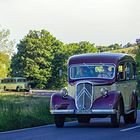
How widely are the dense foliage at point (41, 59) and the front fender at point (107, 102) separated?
285 ft

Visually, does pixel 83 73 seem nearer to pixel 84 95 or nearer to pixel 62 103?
pixel 84 95

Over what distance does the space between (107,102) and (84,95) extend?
89cm

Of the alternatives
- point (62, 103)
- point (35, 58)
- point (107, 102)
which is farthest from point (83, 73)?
point (35, 58)

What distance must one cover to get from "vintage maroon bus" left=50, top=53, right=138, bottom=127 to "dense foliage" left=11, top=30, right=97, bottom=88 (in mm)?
84878

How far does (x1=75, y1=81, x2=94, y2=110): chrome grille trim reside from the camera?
21109mm

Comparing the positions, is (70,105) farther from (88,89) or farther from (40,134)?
(40,134)

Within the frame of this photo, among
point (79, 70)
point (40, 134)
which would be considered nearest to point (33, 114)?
point (79, 70)

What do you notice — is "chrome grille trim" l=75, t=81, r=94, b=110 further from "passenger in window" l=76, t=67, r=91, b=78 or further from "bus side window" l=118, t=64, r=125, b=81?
"bus side window" l=118, t=64, r=125, b=81

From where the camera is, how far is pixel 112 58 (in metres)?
22.9

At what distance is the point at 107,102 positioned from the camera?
2092cm

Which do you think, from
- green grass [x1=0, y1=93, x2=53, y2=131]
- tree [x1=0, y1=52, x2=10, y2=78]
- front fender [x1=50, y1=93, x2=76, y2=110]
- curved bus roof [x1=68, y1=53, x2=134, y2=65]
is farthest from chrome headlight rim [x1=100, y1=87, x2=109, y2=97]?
tree [x1=0, y1=52, x2=10, y2=78]

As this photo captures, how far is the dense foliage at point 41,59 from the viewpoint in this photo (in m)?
111

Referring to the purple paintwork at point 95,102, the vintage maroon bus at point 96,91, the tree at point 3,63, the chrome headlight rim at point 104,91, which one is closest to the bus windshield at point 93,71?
the vintage maroon bus at point 96,91

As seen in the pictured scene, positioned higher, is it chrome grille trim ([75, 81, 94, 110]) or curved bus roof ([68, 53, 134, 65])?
curved bus roof ([68, 53, 134, 65])
